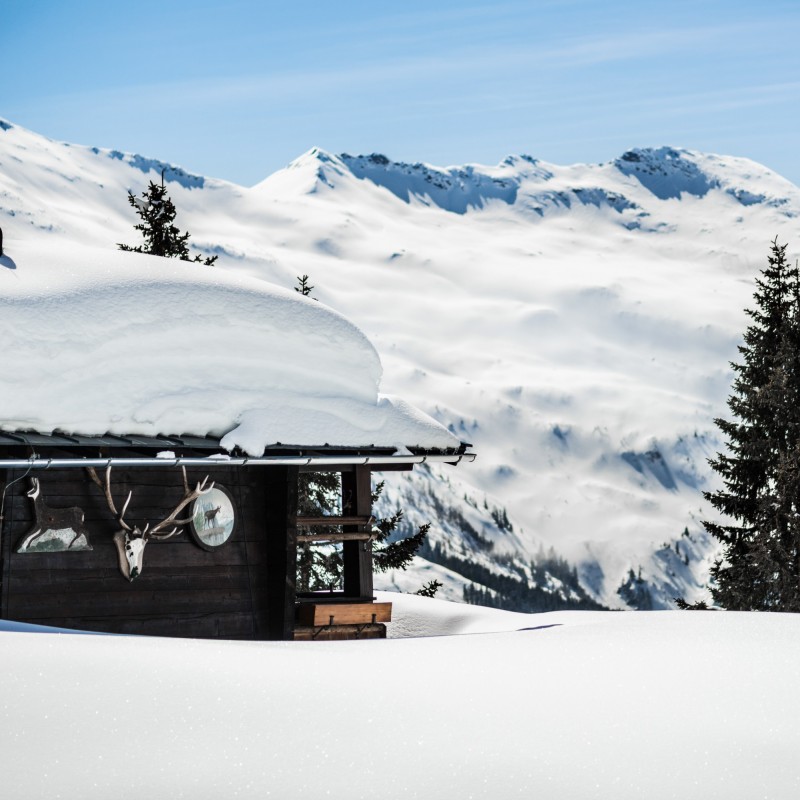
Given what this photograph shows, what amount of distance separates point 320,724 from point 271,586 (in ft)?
19.7

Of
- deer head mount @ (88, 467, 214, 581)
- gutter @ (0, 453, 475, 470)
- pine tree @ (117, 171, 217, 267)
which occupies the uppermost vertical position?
pine tree @ (117, 171, 217, 267)

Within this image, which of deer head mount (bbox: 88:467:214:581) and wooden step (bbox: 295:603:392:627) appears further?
wooden step (bbox: 295:603:392:627)

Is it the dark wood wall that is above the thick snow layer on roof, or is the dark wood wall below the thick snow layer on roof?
below

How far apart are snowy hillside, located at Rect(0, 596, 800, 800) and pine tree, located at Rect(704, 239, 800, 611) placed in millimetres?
15623

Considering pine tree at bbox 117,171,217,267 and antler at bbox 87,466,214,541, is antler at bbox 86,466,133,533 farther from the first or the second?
pine tree at bbox 117,171,217,267

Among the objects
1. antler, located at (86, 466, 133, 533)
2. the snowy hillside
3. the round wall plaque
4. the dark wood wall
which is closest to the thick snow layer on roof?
antler, located at (86, 466, 133, 533)

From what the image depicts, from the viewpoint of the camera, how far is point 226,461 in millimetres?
11461

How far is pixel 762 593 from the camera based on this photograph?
2392cm

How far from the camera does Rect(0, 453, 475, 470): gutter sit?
10547mm

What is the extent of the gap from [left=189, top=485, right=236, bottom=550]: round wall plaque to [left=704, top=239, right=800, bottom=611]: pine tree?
13.8 m

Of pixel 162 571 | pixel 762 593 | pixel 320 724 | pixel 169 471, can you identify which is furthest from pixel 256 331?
pixel 762 593

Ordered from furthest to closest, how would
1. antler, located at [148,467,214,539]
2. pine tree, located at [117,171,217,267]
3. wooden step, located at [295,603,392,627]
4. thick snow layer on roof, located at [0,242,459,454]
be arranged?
1. pine tree, located at [117,171,217,267]
2. wooden step, located at [295,603,392,627]
3. antler, located at [148,467,214,539]
4. thick snow layer on roof, located at [0,242,459,454]

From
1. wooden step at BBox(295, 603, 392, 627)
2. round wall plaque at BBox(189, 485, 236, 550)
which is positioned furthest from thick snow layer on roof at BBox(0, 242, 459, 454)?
wooden step at BBox(295, 603, 392, 627)

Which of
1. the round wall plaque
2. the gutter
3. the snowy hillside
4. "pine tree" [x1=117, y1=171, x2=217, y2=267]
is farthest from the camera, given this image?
"pine tree" [x1=117, y1=171, x2=217, y2=267]
